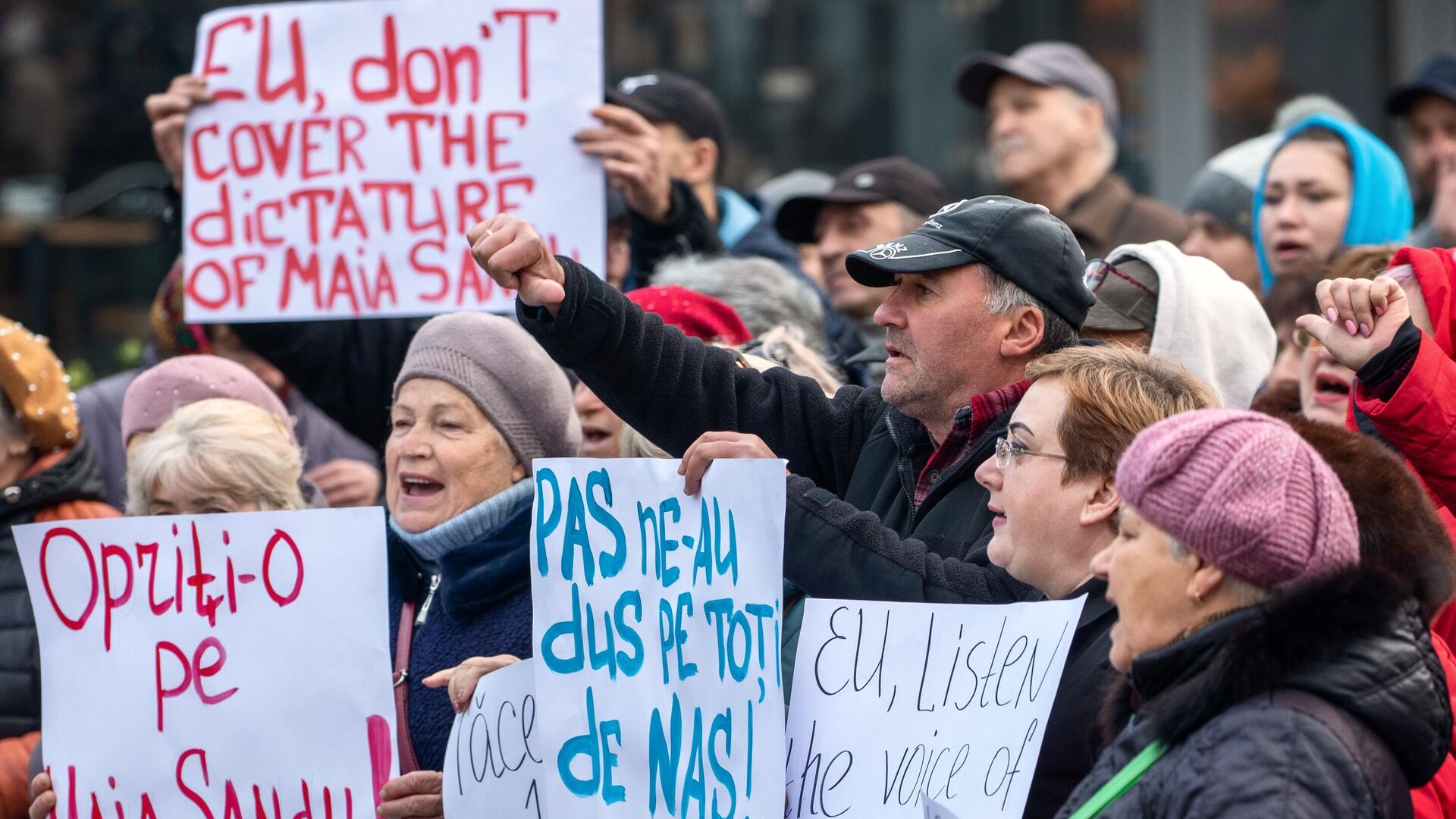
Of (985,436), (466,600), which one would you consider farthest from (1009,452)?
(466,600)

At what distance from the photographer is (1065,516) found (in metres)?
2.68

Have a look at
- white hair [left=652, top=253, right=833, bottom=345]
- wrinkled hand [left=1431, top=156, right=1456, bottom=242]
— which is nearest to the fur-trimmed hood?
white hair [left=652, top=253, right=833, bottom=345]

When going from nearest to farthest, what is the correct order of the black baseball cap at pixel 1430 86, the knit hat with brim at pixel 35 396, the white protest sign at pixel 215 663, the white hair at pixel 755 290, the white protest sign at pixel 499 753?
the white protest sign at pixel 499 753
the white protest sign at pixel 215 663
the knit hat with brim at pixel 35 396
the white hair at pixel 755 290
the black baseball cap at pixel 1430 86

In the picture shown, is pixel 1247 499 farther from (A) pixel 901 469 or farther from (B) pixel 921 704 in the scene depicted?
(A) pixel 901 469

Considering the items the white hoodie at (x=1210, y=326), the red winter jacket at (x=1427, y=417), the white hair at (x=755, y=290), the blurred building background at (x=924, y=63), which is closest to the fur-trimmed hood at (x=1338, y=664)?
the red winter jacket at (x=1427, y=417)

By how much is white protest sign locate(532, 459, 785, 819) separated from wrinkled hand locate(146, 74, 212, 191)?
205cm

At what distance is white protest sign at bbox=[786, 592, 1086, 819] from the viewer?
2611mm

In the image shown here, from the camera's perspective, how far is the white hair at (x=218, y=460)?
3756 millimetres

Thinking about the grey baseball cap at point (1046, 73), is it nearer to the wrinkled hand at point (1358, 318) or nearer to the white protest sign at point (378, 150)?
the white protest sign at point (378, 150)

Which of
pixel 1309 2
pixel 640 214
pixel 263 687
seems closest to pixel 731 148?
pixel 1309 2

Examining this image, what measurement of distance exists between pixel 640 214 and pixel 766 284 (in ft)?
1.78

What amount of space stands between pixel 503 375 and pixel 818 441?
0.69 meters

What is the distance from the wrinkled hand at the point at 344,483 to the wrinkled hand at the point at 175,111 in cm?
91

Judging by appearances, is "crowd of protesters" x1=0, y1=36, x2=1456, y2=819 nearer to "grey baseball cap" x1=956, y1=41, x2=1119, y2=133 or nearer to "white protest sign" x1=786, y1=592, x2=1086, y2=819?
"white protest sign" x1=786, y1=592, x2=1086, y2=819
